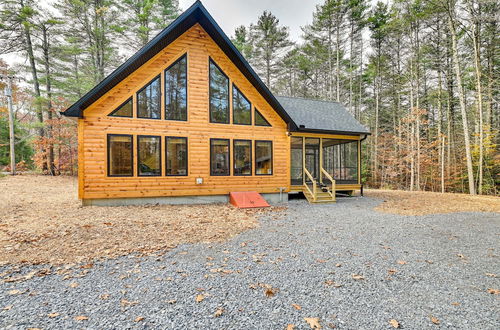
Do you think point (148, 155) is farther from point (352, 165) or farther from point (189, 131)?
point (352, 165)

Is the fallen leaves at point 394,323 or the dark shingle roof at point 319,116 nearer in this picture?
the fallen leaves at point 394,323

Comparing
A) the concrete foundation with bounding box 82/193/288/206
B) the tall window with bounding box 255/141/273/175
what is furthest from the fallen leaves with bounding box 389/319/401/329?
the tall window with bounding box 255/141/273/175

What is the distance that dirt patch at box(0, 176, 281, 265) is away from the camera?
12.5ft

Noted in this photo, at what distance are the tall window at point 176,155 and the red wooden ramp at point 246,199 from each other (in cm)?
216

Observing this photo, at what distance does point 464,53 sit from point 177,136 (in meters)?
19.8

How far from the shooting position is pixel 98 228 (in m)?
5.02

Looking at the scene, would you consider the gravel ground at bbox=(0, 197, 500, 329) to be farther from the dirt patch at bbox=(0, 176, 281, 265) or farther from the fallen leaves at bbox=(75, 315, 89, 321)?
the dirt patch at bbox=(0, 176, 281, 265)

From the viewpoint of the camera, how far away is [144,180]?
7.99 m

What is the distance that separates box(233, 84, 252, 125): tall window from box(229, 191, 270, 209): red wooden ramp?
301 cm

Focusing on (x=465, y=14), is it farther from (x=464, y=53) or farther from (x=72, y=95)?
(x=72, y=95)

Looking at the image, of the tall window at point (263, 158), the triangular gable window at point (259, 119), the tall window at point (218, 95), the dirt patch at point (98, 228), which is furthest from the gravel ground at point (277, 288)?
the triangular gable window at point (259, 119)

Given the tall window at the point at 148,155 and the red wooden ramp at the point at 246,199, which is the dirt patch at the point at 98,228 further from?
the tall window at the point at 148,155

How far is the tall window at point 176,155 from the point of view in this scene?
834 cm

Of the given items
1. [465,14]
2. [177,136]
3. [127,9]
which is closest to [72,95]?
[127,9]
